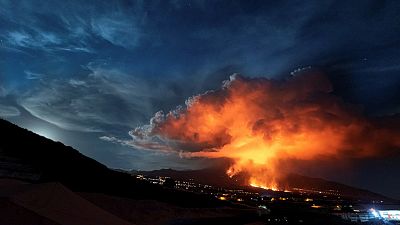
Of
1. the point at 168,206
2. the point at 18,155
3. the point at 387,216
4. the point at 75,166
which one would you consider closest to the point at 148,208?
the point at 168,206

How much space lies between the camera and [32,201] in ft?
35.0

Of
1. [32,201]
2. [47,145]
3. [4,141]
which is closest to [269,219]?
[47,145]

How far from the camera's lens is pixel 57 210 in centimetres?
1094

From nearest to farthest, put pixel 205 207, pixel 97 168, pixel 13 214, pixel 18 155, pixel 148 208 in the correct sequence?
pixel 13 214, pixel 18 155, pixel 97 168, pixel 148 208, pixel 205 207

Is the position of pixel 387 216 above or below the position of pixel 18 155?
above

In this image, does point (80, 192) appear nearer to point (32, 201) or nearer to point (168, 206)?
point (168, 206)

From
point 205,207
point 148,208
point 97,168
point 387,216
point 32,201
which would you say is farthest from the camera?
point 387,216

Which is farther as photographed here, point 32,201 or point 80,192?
point 80,192

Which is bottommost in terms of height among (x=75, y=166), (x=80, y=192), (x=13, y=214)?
(x=13, y=214)

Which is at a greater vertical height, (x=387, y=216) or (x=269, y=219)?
(x=387, y=216)

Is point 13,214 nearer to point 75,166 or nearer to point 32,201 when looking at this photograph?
point 32,201

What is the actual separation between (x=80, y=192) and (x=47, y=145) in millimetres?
3955

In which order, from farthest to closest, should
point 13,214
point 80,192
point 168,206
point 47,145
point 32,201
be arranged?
1. point 168,206
2. point 80,192
3. point 47,145
4. point 32,201
5. point 13,214

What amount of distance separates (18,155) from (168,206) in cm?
1614
